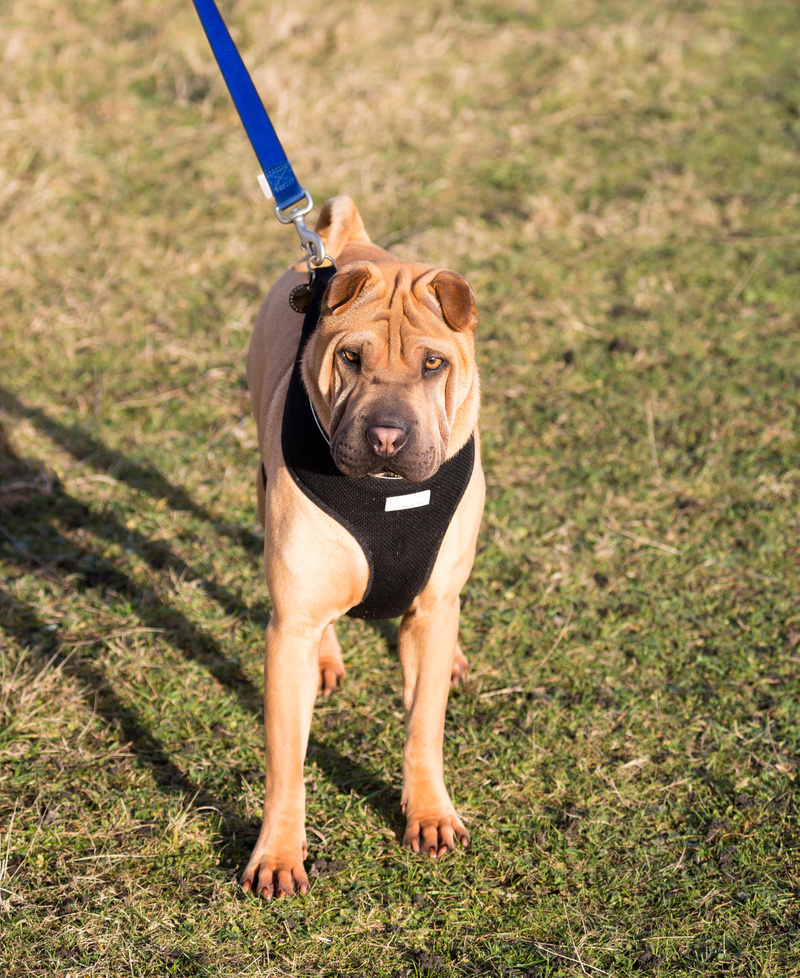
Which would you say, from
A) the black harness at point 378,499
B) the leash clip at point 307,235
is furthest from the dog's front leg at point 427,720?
the leash clip at point 307,235

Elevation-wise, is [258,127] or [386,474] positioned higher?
[258,127]

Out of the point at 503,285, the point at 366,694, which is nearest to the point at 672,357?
the point at 503,285

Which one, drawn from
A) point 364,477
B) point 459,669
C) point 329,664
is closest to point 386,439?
point 364,477

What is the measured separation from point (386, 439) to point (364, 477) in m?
0.40

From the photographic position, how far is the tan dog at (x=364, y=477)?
9.82 feet

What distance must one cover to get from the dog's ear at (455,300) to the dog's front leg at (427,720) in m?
0.99

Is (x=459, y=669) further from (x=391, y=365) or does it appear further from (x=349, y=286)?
(x=349, y=286)

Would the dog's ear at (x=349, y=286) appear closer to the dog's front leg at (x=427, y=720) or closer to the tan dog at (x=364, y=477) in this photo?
the tan dog at (x=364, y=477)

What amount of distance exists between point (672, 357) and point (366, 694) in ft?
11.4

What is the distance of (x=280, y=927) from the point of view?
3.31 m

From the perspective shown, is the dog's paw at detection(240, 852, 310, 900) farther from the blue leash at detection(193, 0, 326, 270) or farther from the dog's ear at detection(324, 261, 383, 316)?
the blue leash at detection(193, 0, 326, 270)

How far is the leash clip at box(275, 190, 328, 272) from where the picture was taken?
11.3ft

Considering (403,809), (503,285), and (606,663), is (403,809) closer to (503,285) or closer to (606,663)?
(606,663)

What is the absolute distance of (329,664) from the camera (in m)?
4.40
